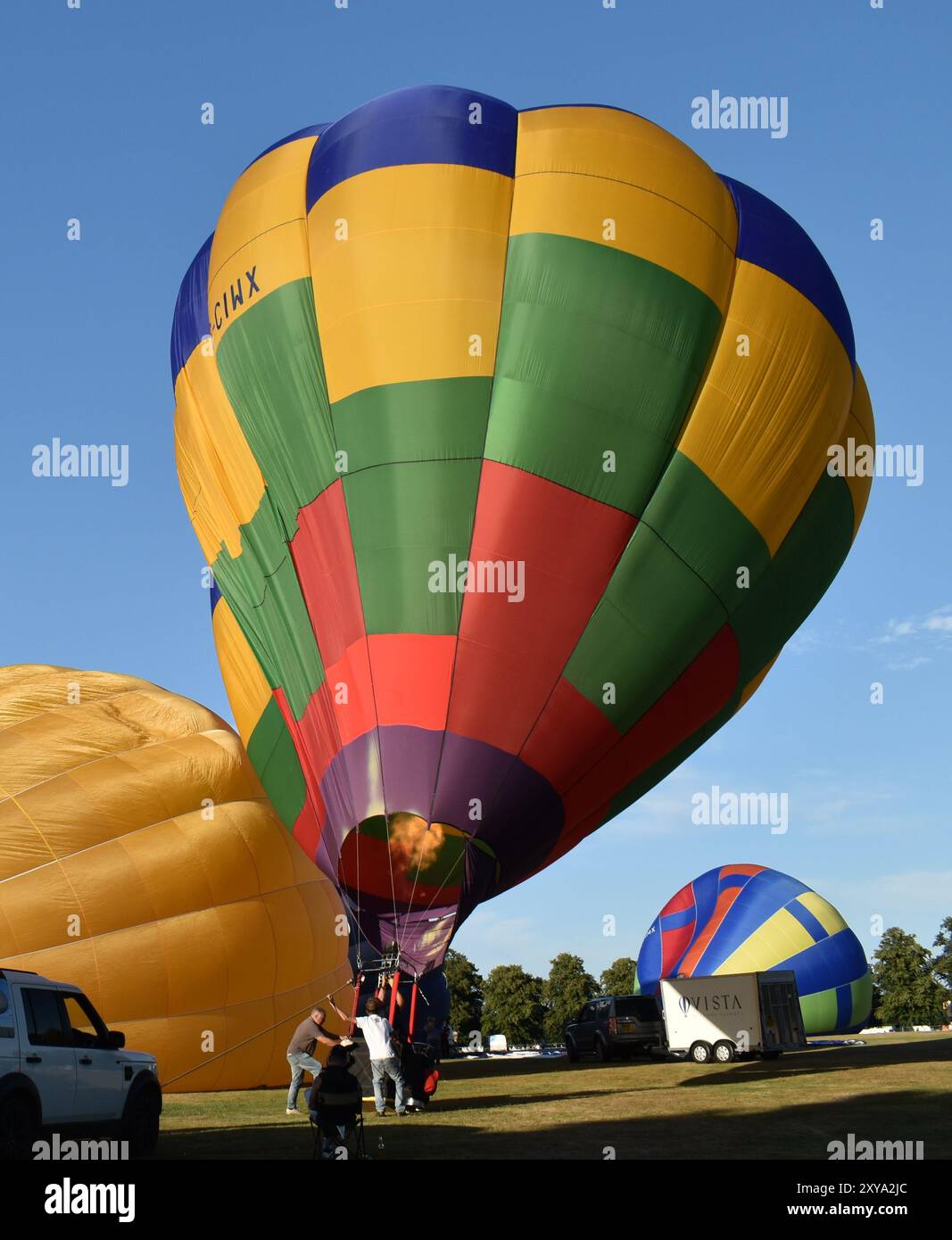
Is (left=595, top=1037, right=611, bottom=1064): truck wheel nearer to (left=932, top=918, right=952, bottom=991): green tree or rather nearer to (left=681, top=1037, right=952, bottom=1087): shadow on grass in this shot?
(left=681, top=1037, right=952, bottom=1087): shadow on grass

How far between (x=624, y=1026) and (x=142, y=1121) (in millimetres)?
15612

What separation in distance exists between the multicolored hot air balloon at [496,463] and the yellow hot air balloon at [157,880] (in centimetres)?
248

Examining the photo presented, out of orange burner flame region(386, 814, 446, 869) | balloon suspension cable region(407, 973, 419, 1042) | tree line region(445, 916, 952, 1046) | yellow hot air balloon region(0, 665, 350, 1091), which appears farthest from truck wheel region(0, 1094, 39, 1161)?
tree line region(445, 916, 952, 1046)

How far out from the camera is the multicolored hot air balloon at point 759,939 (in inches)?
1124

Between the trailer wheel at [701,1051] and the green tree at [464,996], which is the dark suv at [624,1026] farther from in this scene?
the green tree at [464,996]

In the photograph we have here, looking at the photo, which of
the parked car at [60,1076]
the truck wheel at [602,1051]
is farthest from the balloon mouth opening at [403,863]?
the truck wheel at [602,1051]

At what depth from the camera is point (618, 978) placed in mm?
78312

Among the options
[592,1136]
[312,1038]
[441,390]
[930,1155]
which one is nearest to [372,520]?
[441,390]

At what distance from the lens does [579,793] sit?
13.8m

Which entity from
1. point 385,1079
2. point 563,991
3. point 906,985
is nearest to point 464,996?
point 563,991

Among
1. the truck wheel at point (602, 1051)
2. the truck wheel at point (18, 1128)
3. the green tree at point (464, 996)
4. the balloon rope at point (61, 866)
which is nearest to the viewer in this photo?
the truck wheel at point (18, 1128)

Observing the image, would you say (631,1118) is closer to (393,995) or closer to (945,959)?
(393,995)

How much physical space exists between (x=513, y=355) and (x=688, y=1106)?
7982 millimetres

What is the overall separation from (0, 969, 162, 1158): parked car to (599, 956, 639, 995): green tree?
222 feet
